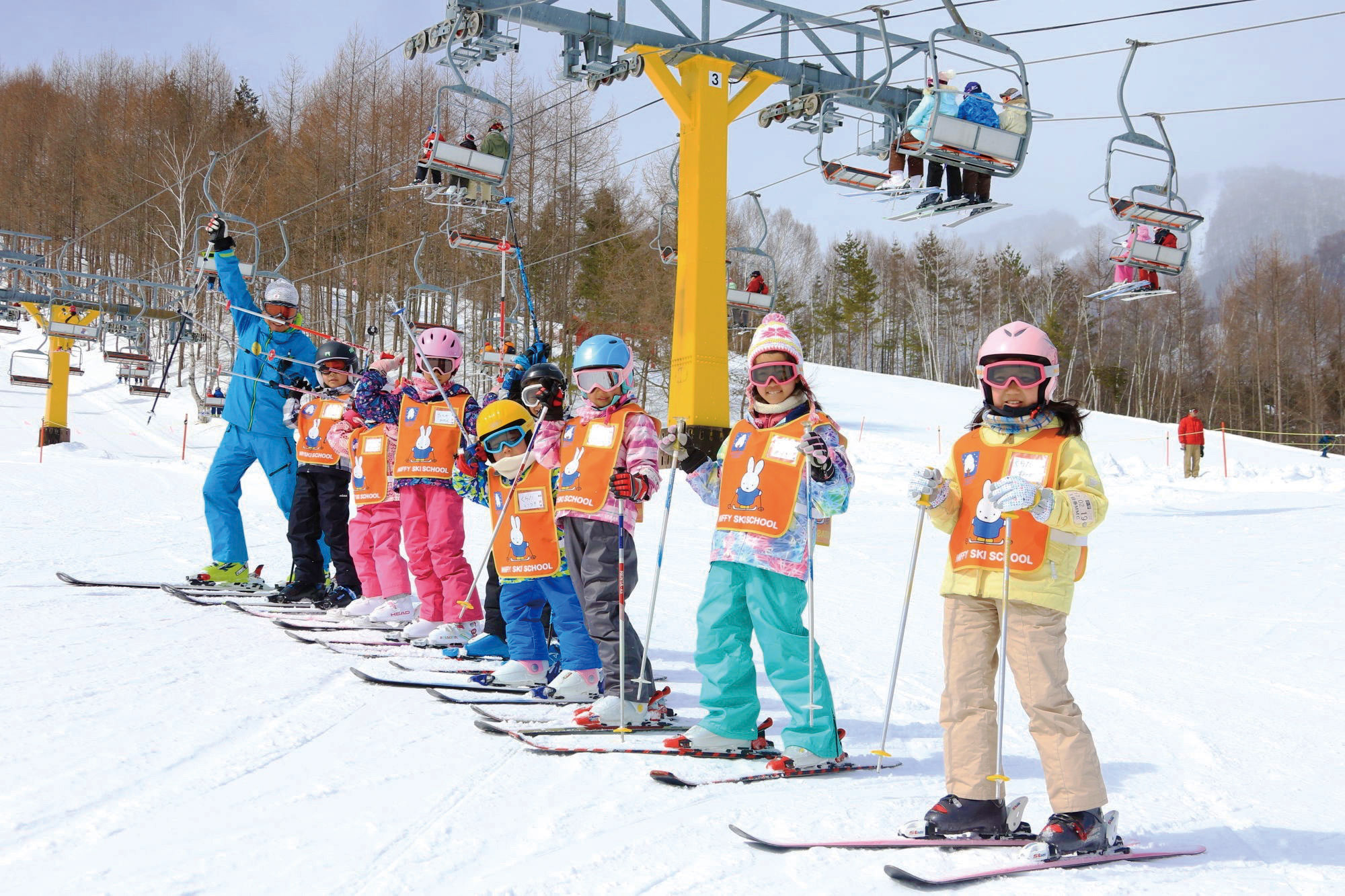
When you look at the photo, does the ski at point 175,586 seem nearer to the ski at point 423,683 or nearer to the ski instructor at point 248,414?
the ski instructor at point 248,414

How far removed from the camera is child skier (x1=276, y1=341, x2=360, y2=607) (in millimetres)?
7078

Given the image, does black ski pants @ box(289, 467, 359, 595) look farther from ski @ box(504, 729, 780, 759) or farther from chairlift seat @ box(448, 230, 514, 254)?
chairlift seat @ box(448, 230, 514, 254)

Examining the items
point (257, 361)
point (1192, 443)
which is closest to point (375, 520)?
point (257, 361)

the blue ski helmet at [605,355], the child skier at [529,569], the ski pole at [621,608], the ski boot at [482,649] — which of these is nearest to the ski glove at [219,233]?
the child skier at [529,569]

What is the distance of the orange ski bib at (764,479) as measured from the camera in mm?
3846

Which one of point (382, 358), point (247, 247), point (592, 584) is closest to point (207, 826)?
point (592, 584)

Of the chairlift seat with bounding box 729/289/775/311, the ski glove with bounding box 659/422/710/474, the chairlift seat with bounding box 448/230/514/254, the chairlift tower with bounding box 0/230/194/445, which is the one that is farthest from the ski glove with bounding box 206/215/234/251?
the chairlift tower with bounding box 0/230/194/445

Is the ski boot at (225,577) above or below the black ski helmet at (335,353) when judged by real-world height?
below

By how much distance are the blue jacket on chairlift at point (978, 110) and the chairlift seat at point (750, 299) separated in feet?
19.8

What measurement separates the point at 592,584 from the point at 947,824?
2001mm

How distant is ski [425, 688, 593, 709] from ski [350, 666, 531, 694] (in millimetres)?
71

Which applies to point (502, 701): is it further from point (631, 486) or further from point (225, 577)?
point (225, 577)

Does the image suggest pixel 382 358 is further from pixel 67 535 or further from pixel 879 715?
pixel 67 535

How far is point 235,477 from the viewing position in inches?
298
